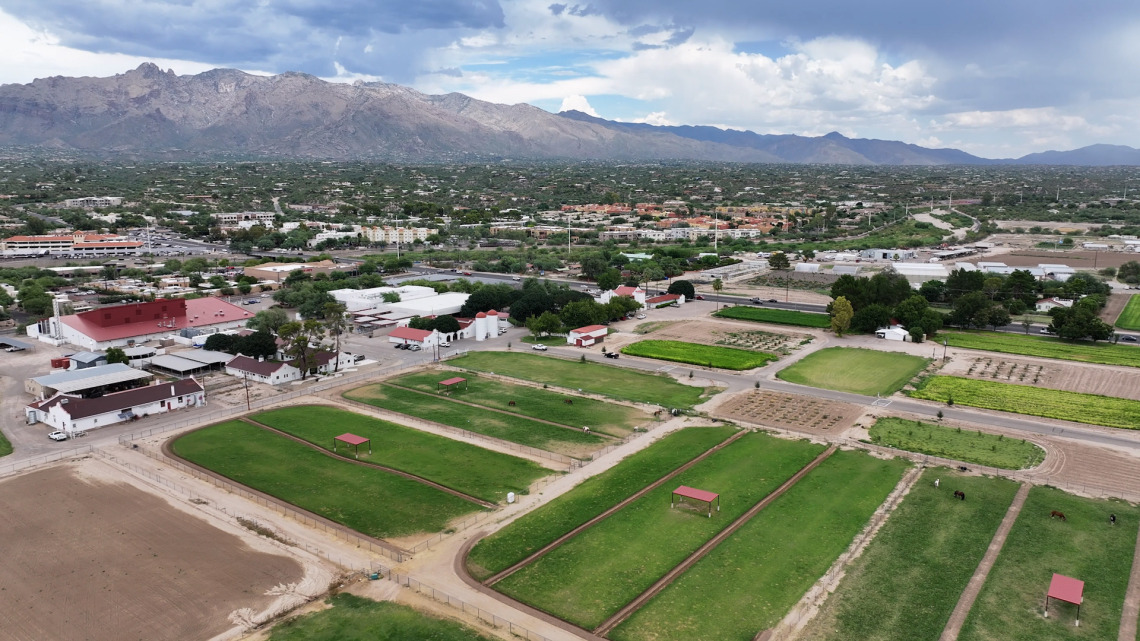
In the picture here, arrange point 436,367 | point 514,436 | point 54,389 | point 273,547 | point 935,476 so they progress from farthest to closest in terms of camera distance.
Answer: point 436,367, point 54,389, point 514,436, point 935,476, point 273,547

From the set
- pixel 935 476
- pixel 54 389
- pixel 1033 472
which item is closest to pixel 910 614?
pixel 935 476

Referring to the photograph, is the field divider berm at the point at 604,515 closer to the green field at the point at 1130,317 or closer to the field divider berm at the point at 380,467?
the field divider berm at the point at 380,467

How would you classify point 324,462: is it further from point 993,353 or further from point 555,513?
point 993,353

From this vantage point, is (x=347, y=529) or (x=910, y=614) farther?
(x=347, y=529)

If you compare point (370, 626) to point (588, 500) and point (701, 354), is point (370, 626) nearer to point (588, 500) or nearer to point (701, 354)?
point (588, 500)

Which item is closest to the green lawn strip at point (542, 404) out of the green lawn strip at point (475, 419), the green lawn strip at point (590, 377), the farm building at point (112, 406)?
the green lawn strip at point (475, 419)
